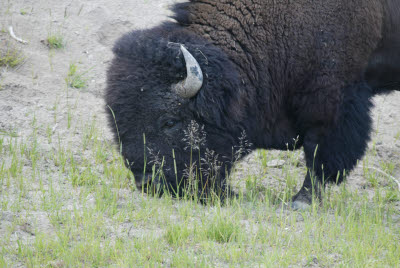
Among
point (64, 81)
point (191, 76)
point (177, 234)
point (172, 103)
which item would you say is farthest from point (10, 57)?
point (177, 234)

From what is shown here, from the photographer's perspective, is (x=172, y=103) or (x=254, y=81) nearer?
(x=172, y=103)

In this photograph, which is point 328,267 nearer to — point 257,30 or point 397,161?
point 257,30

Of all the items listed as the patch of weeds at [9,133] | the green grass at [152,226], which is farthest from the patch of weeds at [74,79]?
the green grass at [152,226]

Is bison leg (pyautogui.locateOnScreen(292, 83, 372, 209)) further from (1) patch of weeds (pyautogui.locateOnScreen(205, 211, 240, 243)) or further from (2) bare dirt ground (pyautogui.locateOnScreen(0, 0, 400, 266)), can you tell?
(1) patch of weeds (pyautogui.locateOnScreen(205, 211, 240, 243))

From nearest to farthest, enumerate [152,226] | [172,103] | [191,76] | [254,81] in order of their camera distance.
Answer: [152,226] < [191,76] < [172,103] < [254,81]

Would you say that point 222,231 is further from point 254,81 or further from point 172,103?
point 254,81

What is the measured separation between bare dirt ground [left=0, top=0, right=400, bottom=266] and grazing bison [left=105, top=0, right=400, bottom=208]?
64 centimetres

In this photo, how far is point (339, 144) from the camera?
17.3 ft

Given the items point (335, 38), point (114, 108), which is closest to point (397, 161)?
point (335, 38)

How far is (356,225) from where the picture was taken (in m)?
4.34

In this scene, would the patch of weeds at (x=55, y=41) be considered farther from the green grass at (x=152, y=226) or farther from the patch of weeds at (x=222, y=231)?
the patch of weeds at (x=222, y=231)

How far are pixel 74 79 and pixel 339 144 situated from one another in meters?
3.55

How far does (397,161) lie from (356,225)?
2677 mm

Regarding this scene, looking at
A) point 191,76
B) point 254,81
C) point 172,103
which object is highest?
point 191,76
